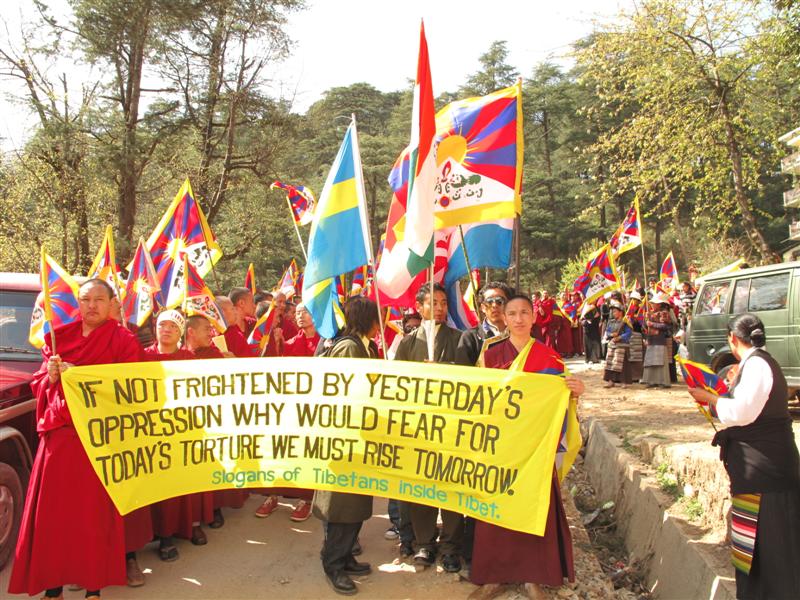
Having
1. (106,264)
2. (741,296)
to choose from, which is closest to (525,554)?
(106,264)

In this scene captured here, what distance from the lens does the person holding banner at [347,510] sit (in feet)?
13.1

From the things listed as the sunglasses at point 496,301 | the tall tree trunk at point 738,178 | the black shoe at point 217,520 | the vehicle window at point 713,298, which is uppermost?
the tall tree trunk at point 738,178

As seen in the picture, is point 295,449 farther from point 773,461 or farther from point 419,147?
point 773,461

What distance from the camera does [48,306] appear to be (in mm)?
3762

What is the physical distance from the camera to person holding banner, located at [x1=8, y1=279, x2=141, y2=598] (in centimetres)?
361

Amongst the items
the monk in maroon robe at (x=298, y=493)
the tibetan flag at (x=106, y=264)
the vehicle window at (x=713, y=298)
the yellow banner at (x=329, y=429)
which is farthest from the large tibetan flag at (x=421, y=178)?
the vehicle window at (x=713, y=298)

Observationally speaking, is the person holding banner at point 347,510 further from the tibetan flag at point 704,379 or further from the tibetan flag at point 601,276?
the tibetan flag at point 601,276

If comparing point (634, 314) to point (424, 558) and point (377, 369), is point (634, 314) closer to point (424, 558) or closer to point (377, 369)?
point (424, 558)

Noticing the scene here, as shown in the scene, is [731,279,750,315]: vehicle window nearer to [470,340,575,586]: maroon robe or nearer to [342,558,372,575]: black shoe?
[470,340,575,586]: maroon robe

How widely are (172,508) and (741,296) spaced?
27.2 feet

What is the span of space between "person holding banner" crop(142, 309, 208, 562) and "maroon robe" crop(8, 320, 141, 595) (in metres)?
0.72

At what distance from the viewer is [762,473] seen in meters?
3.32

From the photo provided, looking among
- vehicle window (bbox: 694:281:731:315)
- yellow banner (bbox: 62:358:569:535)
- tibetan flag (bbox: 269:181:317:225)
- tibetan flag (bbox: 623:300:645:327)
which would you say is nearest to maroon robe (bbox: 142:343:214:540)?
yellow banner (bbox: 62:358:569:535)

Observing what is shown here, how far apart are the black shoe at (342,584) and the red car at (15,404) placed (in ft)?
7.75
